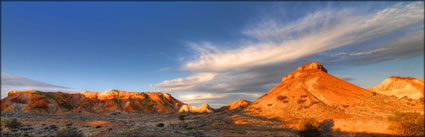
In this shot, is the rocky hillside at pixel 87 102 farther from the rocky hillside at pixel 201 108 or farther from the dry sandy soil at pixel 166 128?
the dry sandy soil at pixel 166 128

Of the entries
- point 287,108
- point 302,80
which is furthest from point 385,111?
point 302,80

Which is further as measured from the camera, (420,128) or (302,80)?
(302,80)

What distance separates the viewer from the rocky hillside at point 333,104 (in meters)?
38.7

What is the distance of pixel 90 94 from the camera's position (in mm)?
126625

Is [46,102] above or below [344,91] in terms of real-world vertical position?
below

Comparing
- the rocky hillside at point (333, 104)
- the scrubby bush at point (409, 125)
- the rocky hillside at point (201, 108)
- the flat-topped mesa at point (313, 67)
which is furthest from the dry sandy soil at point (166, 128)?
the rocky hillside at point (201, 108)

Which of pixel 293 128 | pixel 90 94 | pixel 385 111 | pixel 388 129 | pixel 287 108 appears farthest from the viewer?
pixel 90 94

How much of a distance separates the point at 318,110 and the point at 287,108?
334 inches

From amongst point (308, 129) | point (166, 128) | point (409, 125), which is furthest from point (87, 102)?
point (409, 125)

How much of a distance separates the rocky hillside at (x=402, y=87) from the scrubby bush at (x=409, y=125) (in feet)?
65.8

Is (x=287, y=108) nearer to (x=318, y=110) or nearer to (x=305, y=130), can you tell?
(x=318, y=110)

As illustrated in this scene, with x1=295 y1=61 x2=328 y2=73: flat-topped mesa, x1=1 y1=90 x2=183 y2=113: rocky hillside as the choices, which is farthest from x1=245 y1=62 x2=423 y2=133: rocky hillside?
x1=1 y1=90 x2=183 y2=113: rocky hillside

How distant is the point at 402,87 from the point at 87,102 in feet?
458

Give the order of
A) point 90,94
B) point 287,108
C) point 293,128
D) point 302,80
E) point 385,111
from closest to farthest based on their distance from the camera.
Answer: point 293,128 → point 385,111 → point 287,108 → point 302,80 → point 90,94
